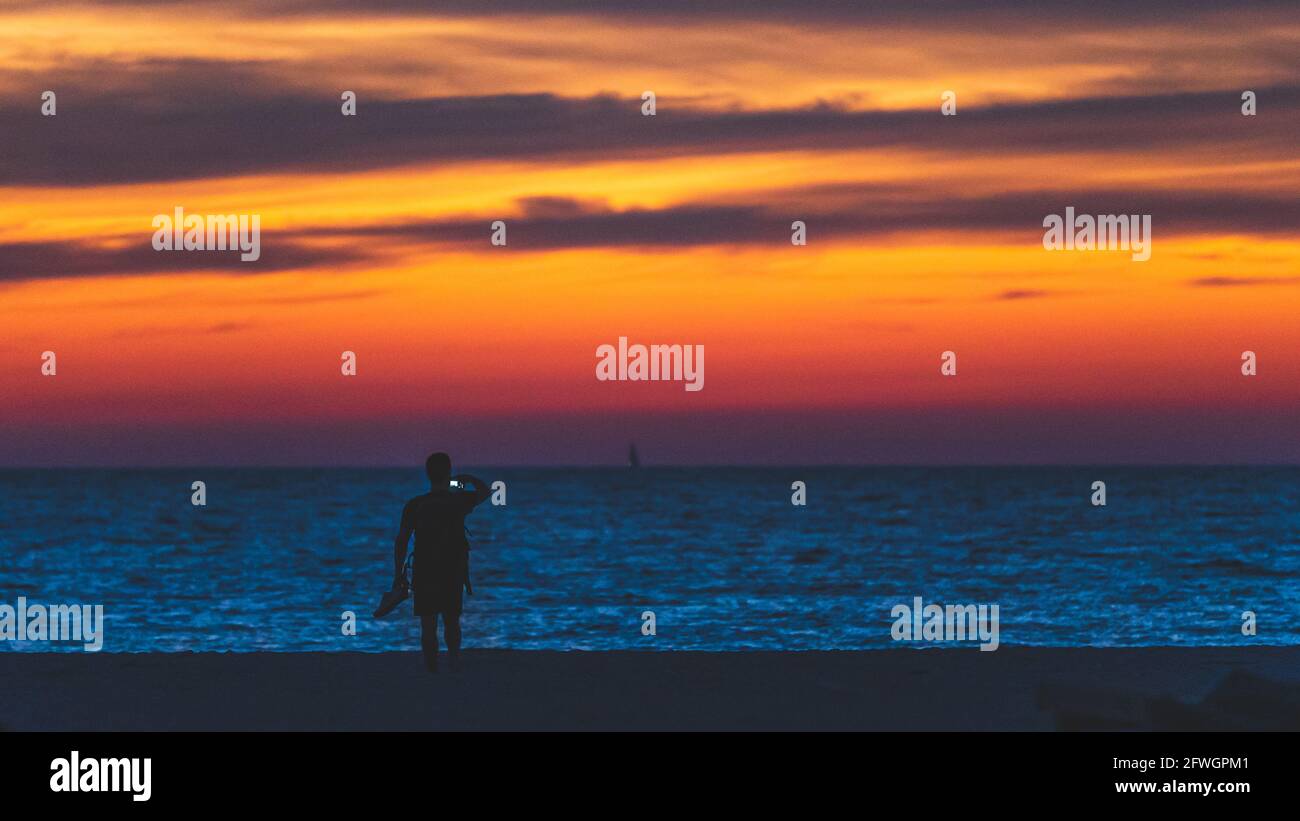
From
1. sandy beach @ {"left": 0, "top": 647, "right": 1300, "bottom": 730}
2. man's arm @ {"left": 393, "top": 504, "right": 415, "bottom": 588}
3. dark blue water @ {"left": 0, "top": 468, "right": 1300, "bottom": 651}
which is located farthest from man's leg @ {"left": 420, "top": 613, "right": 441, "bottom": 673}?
dark blue water @ {"left": 0, "top": 468, "right": 1300, "bottom": 651}

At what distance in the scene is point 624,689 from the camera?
1494 centimetres

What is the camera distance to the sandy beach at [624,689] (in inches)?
517

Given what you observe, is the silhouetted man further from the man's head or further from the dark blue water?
the dark blue water

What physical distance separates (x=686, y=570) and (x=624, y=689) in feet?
125

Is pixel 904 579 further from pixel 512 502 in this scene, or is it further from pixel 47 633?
pixel 512 502

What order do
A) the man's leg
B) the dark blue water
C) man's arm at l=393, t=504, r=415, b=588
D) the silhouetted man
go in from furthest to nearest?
the dark blue water
the man's leg
the silhouetted man
man's arm at l=393, t=504, r=415, b=588

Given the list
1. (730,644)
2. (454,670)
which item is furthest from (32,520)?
(454,670)

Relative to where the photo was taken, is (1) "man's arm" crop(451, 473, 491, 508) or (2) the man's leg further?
(2) the man's leg

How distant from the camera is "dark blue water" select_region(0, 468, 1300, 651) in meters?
32.9

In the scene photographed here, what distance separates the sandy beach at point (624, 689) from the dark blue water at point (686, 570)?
1046 centimetres

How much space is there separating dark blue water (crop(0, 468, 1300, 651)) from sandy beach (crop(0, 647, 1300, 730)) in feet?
34.3

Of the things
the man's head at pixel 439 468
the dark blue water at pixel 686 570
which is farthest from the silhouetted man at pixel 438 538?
the dark blue water at pixel 686 570

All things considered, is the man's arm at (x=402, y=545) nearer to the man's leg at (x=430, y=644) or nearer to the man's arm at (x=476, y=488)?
the man's arm at (x=476, y=488)

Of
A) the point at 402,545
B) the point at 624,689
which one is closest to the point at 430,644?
the point at 402,545
